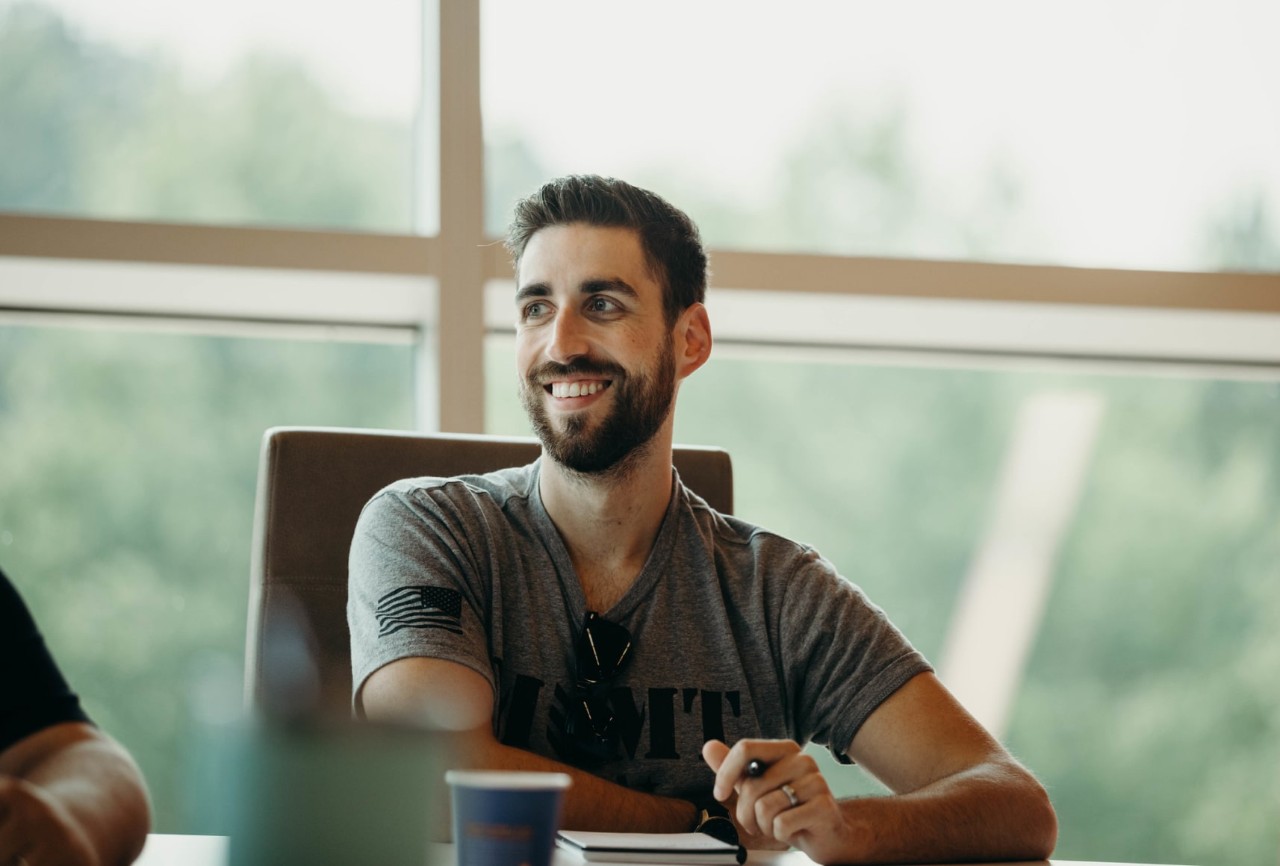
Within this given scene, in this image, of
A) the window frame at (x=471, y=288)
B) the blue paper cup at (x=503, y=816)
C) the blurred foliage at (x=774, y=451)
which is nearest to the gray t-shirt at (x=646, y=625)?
the blue paper cup at (x=503, y=816)

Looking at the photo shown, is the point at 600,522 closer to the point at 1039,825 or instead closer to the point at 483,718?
the point at 483,718

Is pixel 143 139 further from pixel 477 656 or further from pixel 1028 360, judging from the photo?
pixel 1028 360

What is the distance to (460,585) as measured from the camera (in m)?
1.55

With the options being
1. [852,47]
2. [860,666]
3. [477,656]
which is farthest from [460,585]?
[852,47]

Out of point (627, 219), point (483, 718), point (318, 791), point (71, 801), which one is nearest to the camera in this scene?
point (318, 791)

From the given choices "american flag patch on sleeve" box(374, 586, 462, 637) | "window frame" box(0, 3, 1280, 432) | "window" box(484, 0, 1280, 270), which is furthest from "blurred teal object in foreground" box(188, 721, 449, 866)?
"window" box(484, 0, 1280, 270)

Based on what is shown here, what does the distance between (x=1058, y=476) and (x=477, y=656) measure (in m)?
1.98

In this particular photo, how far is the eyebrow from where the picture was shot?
1.83 meters

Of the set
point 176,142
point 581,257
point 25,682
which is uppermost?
point 176,142

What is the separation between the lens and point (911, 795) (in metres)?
1.34

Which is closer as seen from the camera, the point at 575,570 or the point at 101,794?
the point at 101,794

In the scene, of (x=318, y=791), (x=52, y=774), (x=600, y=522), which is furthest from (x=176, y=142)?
(x=318, y=791)

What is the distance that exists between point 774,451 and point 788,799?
1.83m

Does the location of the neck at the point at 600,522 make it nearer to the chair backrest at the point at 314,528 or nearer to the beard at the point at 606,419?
the beard at the point at 606,419
